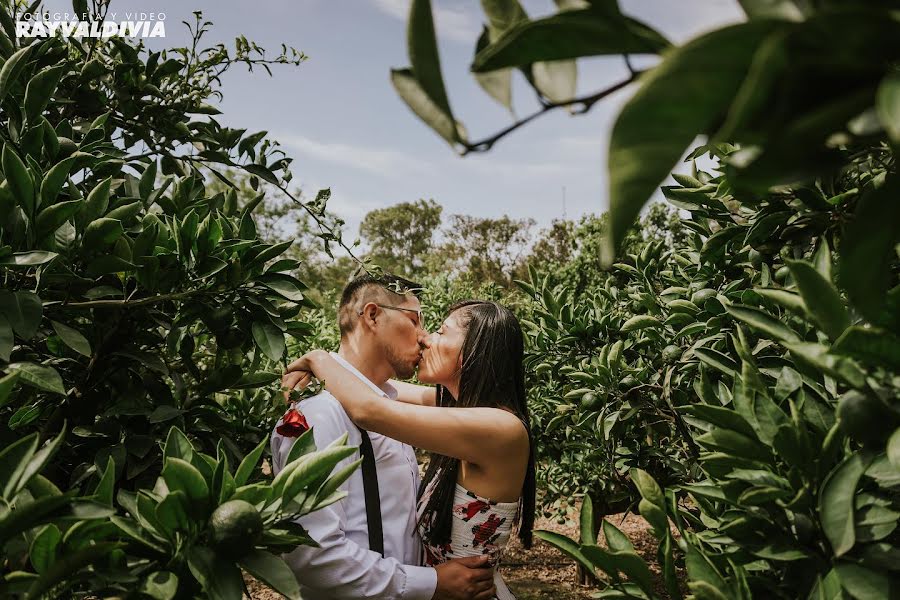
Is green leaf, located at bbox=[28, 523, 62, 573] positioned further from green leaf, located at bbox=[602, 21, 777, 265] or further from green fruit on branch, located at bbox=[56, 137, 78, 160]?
green fruit on branch, located at bbox=[56, 137, 78, 160]

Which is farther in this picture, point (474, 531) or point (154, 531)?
point (474, 531)

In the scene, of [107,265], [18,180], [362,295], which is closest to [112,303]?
[107,265]

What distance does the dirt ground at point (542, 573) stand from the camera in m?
5.76

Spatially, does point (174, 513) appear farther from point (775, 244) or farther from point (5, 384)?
point (775, 244)

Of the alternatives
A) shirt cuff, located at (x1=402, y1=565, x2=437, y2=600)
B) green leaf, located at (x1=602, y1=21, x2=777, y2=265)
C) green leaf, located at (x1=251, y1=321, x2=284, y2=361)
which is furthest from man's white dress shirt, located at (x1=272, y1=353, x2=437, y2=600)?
green leaf, located at (x1=602, y1=21, x2=777, y2=265)

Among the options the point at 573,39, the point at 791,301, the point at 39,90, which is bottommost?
the point at 791,301

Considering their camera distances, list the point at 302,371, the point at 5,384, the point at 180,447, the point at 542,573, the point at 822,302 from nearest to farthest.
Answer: the point at 822,302
the point at 5,384
the point at 180,447
the point at 302,371
the point at 542,573

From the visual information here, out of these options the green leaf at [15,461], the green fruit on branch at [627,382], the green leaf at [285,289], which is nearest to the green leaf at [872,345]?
the green leaf at [15,461]

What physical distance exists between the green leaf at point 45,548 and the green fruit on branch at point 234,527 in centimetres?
20

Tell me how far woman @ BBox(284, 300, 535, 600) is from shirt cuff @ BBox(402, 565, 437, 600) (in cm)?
29

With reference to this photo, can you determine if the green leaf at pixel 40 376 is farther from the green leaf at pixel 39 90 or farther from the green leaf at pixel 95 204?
the green leaf at pixel 39 90

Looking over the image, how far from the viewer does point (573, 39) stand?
43cm

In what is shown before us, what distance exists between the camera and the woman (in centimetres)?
227

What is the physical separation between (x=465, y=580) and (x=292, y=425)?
0.90m
